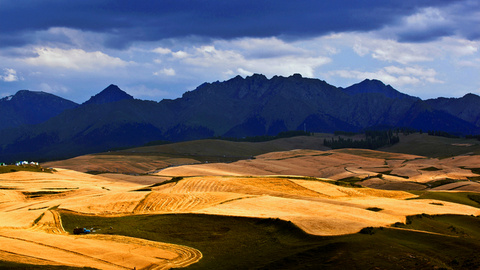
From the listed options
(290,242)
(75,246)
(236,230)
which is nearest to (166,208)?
(236,230)

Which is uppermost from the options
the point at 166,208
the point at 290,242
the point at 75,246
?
the point at 75,246

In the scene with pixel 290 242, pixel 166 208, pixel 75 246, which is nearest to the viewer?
pixel 75 246

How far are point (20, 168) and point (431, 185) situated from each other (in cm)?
11990

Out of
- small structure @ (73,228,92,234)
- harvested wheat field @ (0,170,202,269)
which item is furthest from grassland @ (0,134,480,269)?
small structure @ (73,228,92,234)

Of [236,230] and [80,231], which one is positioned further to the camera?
[236,230]

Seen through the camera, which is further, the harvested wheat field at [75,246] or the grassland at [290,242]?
the grassland at [290,242]

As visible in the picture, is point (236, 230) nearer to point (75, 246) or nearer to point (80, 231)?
point (80, 231)

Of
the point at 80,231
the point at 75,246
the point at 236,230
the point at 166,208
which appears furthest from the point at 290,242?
the point at 166,208

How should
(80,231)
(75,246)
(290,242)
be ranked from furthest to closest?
(80,231), (290,242), (75,246)

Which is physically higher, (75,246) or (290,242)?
(75,246)

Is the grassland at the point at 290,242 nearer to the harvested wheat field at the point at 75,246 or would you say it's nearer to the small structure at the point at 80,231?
the small structure at the point at 80,231

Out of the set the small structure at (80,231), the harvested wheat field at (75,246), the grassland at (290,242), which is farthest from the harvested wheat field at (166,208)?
the grassland at (290,242)

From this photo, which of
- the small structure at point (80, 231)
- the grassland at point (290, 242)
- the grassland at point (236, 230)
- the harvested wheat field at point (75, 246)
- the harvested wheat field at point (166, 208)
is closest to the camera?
the harvested wheat field at point (75, 246)

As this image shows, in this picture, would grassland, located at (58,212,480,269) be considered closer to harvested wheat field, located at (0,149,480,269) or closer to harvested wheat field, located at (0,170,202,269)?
harvested wheat field, located at (0,149,480,269)
